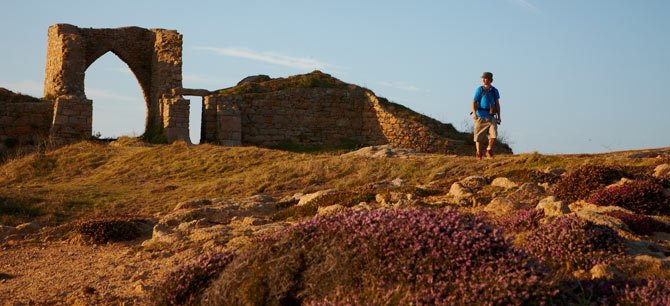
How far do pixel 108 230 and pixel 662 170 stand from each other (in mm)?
9238

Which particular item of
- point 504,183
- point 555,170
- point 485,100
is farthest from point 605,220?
point 485,100

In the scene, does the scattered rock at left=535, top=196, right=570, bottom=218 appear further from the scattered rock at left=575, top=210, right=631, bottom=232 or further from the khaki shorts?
the khaki shorts

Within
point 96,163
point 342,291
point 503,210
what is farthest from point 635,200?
point 96,163

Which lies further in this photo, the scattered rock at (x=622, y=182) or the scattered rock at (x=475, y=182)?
the scattered rock at (x=475, y=182)

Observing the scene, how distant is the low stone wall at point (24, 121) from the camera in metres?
29.2

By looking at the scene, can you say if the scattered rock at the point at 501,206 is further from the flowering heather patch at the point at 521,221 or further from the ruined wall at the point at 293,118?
the ruined wall at the point at 293,118

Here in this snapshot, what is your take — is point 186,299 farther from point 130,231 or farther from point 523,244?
point 130,231

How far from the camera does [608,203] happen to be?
11.3 meters

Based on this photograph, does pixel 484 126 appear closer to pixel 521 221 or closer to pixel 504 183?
pixel 504 183

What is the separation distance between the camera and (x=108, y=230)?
13.2m

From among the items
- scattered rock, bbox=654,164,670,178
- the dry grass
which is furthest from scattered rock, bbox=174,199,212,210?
scattered rock, bbox=654,164,670,178

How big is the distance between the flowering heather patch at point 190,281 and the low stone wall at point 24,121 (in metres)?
23.6

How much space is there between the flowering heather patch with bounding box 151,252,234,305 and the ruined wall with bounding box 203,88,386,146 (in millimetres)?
23289

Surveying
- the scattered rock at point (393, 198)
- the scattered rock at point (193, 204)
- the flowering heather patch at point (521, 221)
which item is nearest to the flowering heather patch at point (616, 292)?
the flowering heather patch at point (521, 221)
